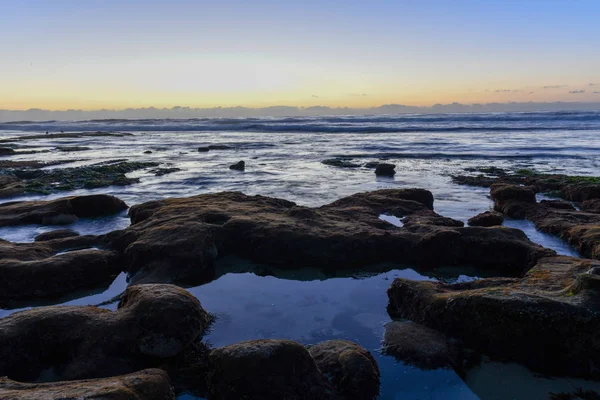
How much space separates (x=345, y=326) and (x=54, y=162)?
26127mm

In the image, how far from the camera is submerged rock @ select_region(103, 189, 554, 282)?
8.34 meters

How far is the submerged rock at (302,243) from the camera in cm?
834

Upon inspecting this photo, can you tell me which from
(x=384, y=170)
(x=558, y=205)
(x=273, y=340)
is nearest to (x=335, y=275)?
(x=273, y=340)

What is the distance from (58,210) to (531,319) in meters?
12.0

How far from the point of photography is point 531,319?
17.3ft

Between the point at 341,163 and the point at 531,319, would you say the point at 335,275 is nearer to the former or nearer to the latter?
the point at 531,319

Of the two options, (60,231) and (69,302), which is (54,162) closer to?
(60,231)

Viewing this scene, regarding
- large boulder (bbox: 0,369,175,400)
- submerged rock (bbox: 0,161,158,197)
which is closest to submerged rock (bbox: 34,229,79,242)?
large boulder (bbox: 0,369,175,400)

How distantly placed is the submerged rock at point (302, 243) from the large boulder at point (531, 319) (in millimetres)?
2148

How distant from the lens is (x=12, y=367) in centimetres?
502

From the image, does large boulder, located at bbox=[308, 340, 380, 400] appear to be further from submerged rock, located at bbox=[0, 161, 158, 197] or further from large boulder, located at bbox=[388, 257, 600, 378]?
submerged rock, located at bbox=[0, 161, 158, 197]

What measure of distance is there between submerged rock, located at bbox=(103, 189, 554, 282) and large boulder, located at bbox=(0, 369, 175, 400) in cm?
353

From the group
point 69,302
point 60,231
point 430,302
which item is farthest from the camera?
point 60,231

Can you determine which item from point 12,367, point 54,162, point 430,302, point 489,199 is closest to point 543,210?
point 489,199
